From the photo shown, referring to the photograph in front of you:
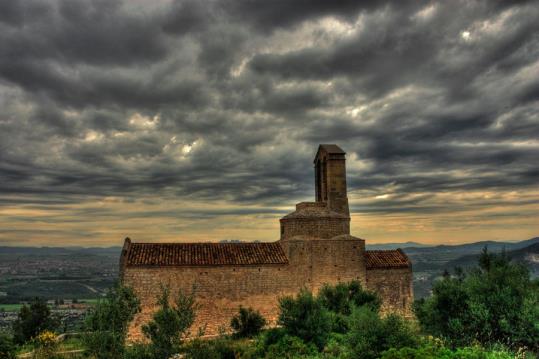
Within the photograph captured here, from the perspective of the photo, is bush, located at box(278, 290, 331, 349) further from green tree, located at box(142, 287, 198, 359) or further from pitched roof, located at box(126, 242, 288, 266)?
green tree, located at box(142, 287, 198, 359)

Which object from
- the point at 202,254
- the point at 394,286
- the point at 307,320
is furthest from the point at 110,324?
the point at 394,286

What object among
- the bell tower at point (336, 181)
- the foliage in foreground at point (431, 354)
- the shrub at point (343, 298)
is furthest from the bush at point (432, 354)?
the bell tower at point (336, 181)

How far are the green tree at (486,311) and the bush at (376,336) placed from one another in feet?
12.9

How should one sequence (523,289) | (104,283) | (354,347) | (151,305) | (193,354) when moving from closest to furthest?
(193,354) → (354,347) → (523,289) → (151,305) → (104,283)

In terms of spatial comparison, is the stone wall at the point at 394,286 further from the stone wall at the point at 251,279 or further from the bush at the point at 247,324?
the bush at the point at 247,324

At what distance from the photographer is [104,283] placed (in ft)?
328

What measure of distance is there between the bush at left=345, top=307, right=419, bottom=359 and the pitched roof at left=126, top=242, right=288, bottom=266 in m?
11.4

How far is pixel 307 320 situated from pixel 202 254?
9724mm

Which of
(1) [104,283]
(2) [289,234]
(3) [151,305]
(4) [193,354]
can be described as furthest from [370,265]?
(1) [104,283]

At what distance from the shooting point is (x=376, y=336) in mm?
14148

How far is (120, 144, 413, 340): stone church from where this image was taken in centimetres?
2375

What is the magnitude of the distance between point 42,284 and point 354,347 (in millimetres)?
113328

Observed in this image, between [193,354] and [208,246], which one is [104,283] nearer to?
[208,246]

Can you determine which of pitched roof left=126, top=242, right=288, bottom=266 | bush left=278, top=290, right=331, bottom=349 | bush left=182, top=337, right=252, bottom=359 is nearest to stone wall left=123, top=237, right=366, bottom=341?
pitched roof left=126, top=242, right=288, bottom=266
